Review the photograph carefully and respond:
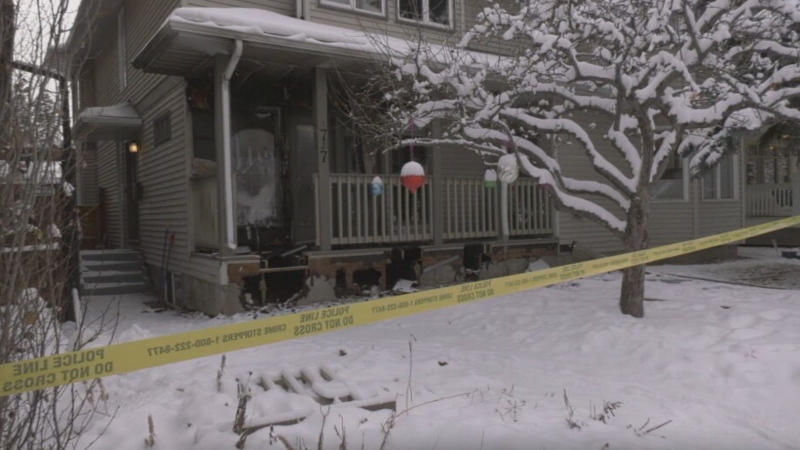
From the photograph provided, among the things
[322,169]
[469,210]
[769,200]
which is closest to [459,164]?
[469,210]

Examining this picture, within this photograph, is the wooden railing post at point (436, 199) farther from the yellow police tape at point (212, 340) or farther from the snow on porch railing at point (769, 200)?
the snow on porch railing at point (769, 200)

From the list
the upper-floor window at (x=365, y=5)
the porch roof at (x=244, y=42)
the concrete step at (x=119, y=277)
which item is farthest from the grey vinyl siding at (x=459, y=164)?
the concrete step at (x=119, y=277)

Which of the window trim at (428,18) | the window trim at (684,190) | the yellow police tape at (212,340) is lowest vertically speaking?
the yellow police tape at (212,340)

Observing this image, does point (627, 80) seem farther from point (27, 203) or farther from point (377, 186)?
point (27, 203)

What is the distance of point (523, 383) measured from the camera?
16.1 feet

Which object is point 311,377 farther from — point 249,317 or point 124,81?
point 124,81

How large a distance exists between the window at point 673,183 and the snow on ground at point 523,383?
18.6 feet

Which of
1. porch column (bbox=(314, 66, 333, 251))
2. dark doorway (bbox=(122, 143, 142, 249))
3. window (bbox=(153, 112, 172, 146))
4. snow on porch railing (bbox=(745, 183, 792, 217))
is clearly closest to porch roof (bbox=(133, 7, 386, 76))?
porch column (bbox=(314, 66, 333, 251))

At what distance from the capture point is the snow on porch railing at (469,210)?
1035 cm

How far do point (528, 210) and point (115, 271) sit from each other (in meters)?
8.31

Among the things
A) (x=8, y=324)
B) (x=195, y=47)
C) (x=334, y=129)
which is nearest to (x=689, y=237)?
(x=334, y=129)

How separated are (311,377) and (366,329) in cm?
253

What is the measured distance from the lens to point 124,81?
13.4 m

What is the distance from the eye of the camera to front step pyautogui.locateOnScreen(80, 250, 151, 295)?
439 inches
